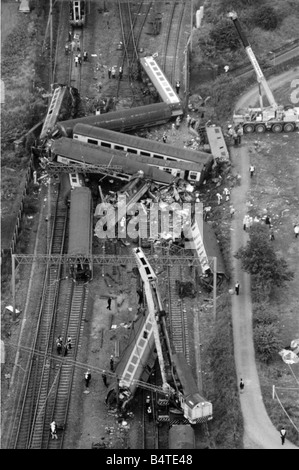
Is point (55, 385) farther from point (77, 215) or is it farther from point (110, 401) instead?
point (77, 215)

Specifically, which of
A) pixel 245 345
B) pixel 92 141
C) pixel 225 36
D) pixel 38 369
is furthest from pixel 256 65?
pixel 38 369

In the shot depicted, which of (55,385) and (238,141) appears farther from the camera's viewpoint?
(238,141)

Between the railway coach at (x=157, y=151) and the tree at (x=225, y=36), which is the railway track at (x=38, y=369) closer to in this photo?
the railway coach at (x=157, y=151)

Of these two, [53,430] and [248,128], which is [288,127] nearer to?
[248,128]

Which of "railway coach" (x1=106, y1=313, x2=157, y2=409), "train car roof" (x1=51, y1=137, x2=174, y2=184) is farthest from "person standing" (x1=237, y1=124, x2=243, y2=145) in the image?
"railway coach" (x1=106, y1=313, x2=157, y2=409)

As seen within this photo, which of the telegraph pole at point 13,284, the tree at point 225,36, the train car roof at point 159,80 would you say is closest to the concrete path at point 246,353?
the train car roof at point 159,80

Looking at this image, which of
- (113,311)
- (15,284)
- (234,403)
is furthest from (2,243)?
(234,403)
